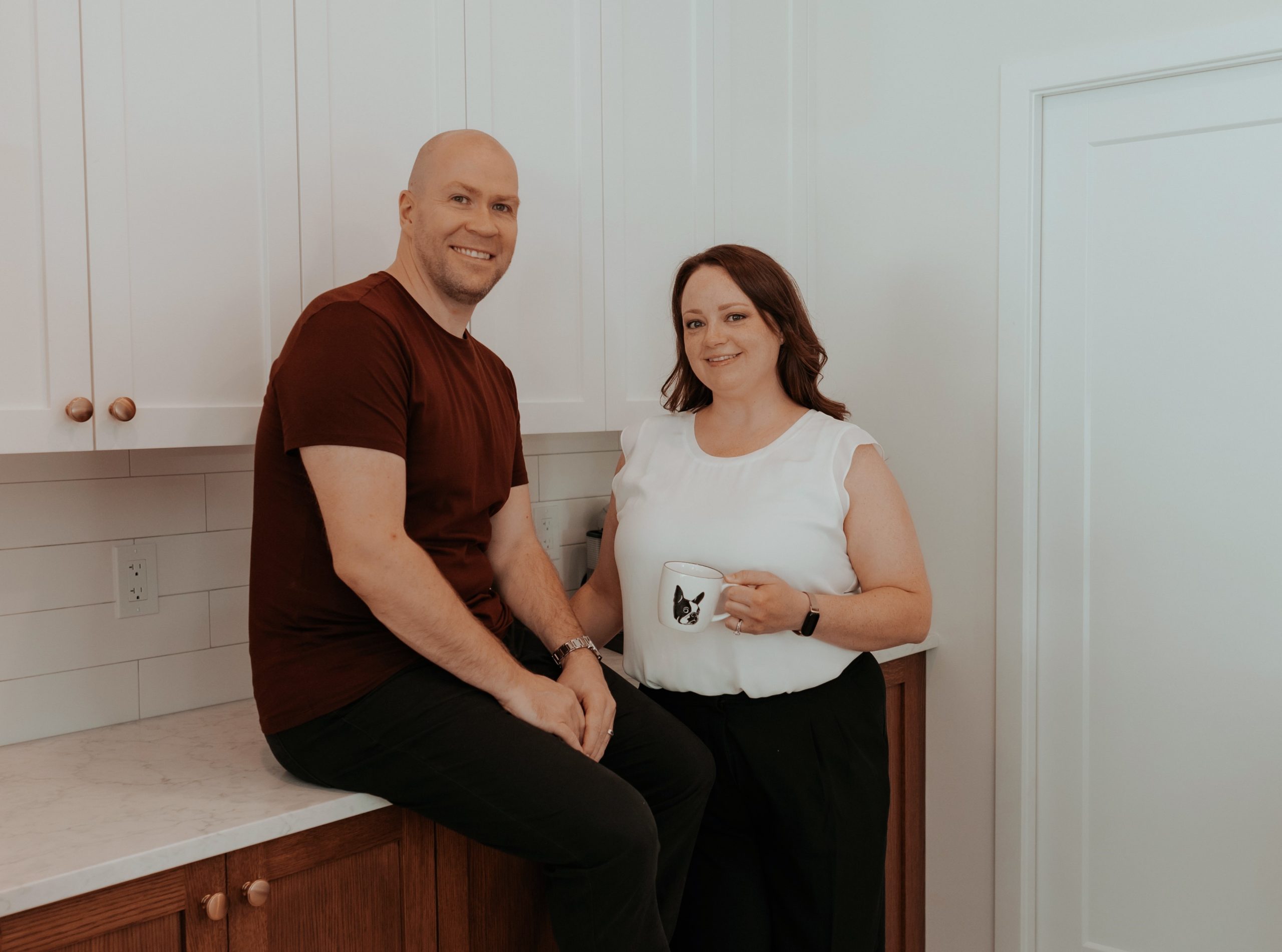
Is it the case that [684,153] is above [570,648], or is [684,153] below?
above

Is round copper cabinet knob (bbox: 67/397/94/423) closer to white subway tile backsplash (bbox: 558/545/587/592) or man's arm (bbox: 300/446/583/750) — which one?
man's arm (bbox: 300/446/583/750)

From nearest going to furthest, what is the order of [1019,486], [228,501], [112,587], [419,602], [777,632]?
[419,602] → [777,632] → [112,587] → [228,501] → [1019,486]

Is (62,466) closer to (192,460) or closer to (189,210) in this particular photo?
(192,460)

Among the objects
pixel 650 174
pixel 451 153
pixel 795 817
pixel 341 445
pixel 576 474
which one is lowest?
pixel 795 817

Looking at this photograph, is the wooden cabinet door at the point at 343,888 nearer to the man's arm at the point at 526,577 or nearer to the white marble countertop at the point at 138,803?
the white marble countertop at the point at 138,803

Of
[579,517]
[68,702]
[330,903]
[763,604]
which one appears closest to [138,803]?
[330,903]

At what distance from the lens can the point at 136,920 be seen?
1.20 m

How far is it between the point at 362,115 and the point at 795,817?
1.30m

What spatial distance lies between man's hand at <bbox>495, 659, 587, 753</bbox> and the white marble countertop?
23cm

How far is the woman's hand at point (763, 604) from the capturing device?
152 centimetres

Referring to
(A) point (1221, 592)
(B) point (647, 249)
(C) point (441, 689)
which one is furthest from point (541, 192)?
(A) point (1221, 592)

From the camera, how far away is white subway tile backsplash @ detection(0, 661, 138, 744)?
161 centimetres

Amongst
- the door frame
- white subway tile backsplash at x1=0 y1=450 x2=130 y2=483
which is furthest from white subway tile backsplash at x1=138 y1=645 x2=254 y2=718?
the door frame

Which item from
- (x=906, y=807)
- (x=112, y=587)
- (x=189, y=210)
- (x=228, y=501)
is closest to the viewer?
(x=189, y=210)
